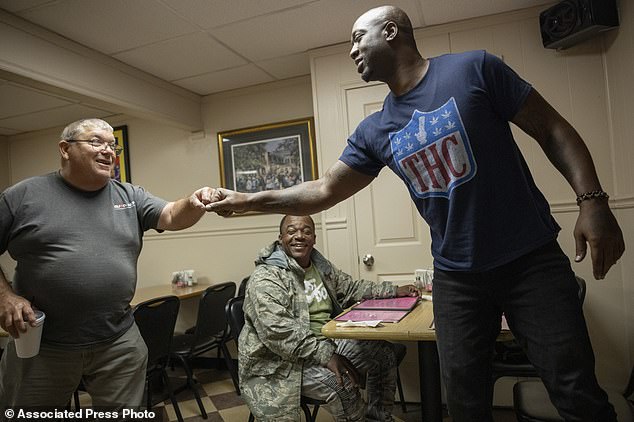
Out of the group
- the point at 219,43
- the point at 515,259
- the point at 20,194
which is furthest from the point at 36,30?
the point at 515,259

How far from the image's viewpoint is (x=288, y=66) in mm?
3666

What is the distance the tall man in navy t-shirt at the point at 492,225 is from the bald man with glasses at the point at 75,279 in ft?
3.42

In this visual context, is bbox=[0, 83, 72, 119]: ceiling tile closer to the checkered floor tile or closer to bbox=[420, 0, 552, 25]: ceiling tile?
the checkered floor tile

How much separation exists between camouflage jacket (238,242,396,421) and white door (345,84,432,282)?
1.03 m

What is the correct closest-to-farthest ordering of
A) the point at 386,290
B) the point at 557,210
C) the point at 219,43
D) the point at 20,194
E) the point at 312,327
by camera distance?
the point at 20,194
the point at 312,327
the point at 386,290
the point at 557,210
the point at 219,43

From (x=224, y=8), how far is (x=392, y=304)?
1995 millimetres

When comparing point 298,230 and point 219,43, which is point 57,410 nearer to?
point 298,230

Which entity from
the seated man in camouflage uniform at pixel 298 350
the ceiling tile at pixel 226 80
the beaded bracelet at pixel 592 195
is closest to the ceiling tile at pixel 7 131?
the ceiling tile at pixel 226 80

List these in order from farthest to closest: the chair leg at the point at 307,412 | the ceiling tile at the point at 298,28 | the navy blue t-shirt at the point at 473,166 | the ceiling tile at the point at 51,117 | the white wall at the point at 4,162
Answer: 1. the white wall at the point at 4,162
2. the ceiling tile at the point at 51,117
3. the ceiling tile at the point at 298,28
4. the chair leg at the point at 307,412
5. the navy blue t-shirt at the point at 473,166

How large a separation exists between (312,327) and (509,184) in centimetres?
157

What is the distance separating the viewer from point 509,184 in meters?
1.05

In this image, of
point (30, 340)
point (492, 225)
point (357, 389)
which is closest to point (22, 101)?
point (30, 340)

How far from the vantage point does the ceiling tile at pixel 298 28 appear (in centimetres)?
271

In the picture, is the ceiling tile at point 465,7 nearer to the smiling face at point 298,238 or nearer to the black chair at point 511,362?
the smiling face at point 298,238
